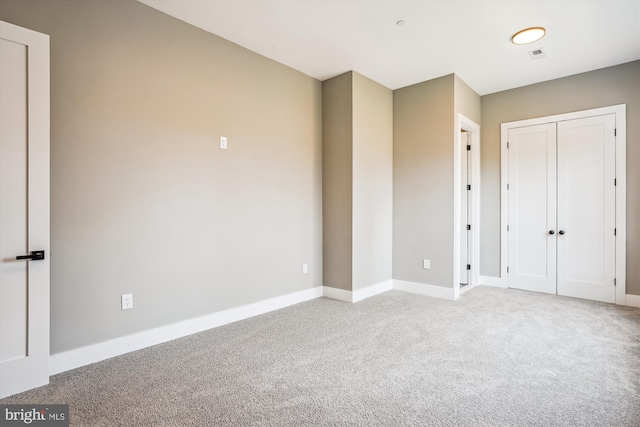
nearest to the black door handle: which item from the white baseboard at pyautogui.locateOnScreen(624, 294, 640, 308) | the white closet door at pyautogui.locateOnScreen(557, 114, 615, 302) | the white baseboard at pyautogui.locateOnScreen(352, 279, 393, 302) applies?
the white baseboard at pyautogui.locateOnScreen(352, 279, 393, 302)

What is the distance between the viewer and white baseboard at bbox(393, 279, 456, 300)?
4213 mm

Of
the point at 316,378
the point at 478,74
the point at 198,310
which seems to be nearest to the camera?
the point at 316,378

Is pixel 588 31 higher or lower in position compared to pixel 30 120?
higher

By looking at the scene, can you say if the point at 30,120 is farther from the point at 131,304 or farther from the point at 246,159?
the point at 246,159

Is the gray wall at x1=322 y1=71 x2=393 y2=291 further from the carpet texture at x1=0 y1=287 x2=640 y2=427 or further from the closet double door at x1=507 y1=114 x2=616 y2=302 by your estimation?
the closet double door at x1=507 y1=114 x2=616 y2=302

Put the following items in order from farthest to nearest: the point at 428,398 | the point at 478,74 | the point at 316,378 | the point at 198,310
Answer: the point at 478,74 < the point at 198,310 < the point at 316,378 < the point at 428,398

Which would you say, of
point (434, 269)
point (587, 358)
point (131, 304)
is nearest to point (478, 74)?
point (434, 269)

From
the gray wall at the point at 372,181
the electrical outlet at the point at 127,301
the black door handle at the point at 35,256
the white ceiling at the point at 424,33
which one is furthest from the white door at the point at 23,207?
the gray wall at the point at 372,181

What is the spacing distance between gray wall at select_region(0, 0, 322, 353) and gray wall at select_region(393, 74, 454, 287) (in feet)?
5.37

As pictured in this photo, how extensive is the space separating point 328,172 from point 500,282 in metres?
3.03

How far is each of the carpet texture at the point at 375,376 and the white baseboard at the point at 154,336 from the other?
8 centimetres

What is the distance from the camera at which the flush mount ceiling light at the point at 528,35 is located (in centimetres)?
312

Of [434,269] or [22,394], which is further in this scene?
[434,269]

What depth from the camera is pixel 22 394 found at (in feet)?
6.63
